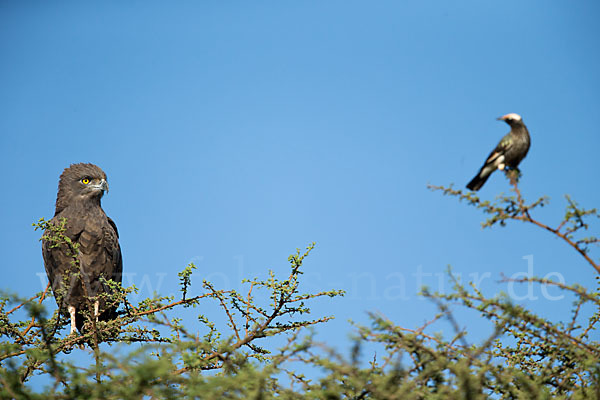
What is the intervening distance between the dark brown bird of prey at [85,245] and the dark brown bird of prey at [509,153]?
16.1 ft

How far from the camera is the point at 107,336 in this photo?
Answer: 606 cm

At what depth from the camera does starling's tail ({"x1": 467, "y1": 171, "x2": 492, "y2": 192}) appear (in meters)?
5.83

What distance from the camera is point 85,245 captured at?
8164 mm

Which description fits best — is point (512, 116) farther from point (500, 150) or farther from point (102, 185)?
point (102, 185)

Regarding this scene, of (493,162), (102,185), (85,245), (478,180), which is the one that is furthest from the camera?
(102,185)

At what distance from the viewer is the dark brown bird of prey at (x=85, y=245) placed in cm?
802

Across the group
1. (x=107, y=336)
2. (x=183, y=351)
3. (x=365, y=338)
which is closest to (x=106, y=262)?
(x=107, y=336)

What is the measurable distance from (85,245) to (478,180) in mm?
5252

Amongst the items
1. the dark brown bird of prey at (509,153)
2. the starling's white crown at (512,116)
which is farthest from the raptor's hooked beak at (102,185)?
the starling's white crown at (512,116)

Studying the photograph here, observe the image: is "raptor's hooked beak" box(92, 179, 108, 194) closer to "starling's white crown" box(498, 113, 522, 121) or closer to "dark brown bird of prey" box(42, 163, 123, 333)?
"dark brown bird of prey" box(42, 163, 123, 333)

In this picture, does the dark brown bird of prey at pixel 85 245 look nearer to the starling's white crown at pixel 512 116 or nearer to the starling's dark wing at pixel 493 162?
the starling's dark wing at pixel 493 162

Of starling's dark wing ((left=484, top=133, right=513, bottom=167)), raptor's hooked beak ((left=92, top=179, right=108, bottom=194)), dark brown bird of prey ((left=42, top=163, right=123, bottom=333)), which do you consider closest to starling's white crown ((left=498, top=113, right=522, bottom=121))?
starling's dark wing ((left=484, top=133, right=513, bottom=167))

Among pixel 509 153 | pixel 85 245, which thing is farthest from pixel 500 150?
pixel 85 245

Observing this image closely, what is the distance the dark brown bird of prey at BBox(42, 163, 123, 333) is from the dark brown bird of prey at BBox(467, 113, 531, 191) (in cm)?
492
